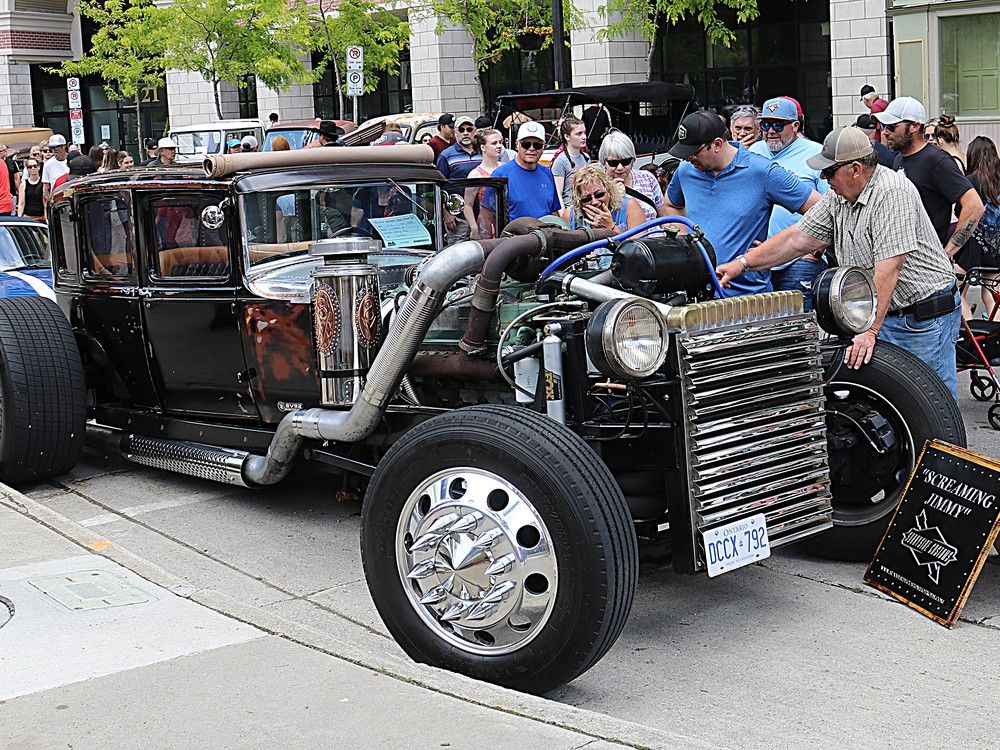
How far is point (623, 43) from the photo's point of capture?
26984mm

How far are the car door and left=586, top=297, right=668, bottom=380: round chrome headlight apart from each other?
266 centimetres

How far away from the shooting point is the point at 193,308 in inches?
267

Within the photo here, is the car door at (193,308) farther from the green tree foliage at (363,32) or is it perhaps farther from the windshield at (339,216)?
the green tree foliage at (363,32)

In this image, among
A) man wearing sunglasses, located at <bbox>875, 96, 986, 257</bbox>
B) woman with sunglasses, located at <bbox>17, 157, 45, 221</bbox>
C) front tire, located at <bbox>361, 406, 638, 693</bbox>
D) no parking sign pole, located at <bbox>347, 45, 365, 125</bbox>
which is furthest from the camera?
no parking sign pole, located at <bbox>347, 45, 365, 125</bbox>

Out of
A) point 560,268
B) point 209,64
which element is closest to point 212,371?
point 560,268

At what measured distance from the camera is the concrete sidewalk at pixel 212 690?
3.87 metres

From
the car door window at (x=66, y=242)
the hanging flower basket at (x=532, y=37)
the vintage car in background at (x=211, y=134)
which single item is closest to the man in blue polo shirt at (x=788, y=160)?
the car door window at (x=66, y=242)

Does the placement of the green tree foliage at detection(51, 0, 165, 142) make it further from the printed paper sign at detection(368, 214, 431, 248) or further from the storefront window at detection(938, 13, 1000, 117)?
the printed paper sign at detection(368, 214, 431, 248)

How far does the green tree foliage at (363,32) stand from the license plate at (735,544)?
2506cm

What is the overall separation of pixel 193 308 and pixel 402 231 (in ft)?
3.78

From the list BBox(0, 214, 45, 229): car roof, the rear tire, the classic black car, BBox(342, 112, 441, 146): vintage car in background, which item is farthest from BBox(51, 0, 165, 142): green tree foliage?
the classic black car

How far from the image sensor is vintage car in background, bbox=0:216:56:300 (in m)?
10.2

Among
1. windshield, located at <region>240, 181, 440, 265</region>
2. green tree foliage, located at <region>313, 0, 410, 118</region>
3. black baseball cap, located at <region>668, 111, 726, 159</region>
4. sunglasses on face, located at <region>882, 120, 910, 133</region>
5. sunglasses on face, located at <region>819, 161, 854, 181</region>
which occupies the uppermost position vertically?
green tree foliage, located at <region>313, 0, 410, 118</region>

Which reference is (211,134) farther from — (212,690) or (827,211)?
(212,690)
